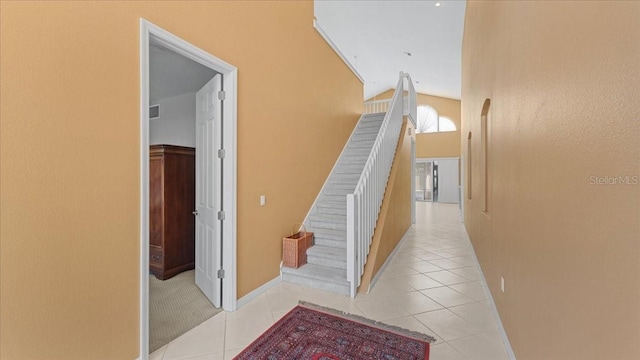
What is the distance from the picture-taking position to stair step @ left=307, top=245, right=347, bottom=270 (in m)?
3.45

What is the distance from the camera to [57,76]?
58.7 inches

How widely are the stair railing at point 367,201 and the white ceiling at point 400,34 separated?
11.4 ft

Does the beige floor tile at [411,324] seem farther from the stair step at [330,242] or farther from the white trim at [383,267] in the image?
the stair step at [330,242]

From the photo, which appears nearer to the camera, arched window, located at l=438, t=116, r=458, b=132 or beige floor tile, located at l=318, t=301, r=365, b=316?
beige floor tile, located at l=318, t=301, r=365, b=316

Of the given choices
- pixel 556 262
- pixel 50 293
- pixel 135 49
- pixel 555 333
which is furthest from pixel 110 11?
pixel 555 333

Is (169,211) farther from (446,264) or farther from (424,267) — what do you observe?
(446,264)

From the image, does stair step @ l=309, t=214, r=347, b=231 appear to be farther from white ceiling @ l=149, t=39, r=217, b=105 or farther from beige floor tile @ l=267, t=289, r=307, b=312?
white ceiling @ l=149, t=39, r=217, b=105

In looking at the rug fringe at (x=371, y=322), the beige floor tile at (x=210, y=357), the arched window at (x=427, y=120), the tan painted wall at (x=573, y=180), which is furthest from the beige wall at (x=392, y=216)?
the arched window at (x=427, y=120)

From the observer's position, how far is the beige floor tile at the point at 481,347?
79.6 inches

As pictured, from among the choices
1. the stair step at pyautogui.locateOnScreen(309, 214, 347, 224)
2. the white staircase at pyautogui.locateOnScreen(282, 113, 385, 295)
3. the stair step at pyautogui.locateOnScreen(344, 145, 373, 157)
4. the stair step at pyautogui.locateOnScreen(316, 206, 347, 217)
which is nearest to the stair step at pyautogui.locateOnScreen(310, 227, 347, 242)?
the white staircase at pyautogui.locateOnScreen(282, 113, 385, 295)

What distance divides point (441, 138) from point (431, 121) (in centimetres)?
117

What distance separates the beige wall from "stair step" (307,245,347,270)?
1.05 ft

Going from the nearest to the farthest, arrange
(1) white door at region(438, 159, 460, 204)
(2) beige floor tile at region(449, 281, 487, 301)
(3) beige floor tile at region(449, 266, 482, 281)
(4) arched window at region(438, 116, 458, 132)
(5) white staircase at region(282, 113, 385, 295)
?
(2) beige floor tile at region(449, 281, 487, 301), (5) white staircase at region(282, 113, 385, 295), (3) beige floor tile at region(449, 266, 482, 281), (1) white door at region(438, 159, 460, 204), (4) arched window at region(438, 116, 458, 132)

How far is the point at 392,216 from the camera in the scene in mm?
4320
